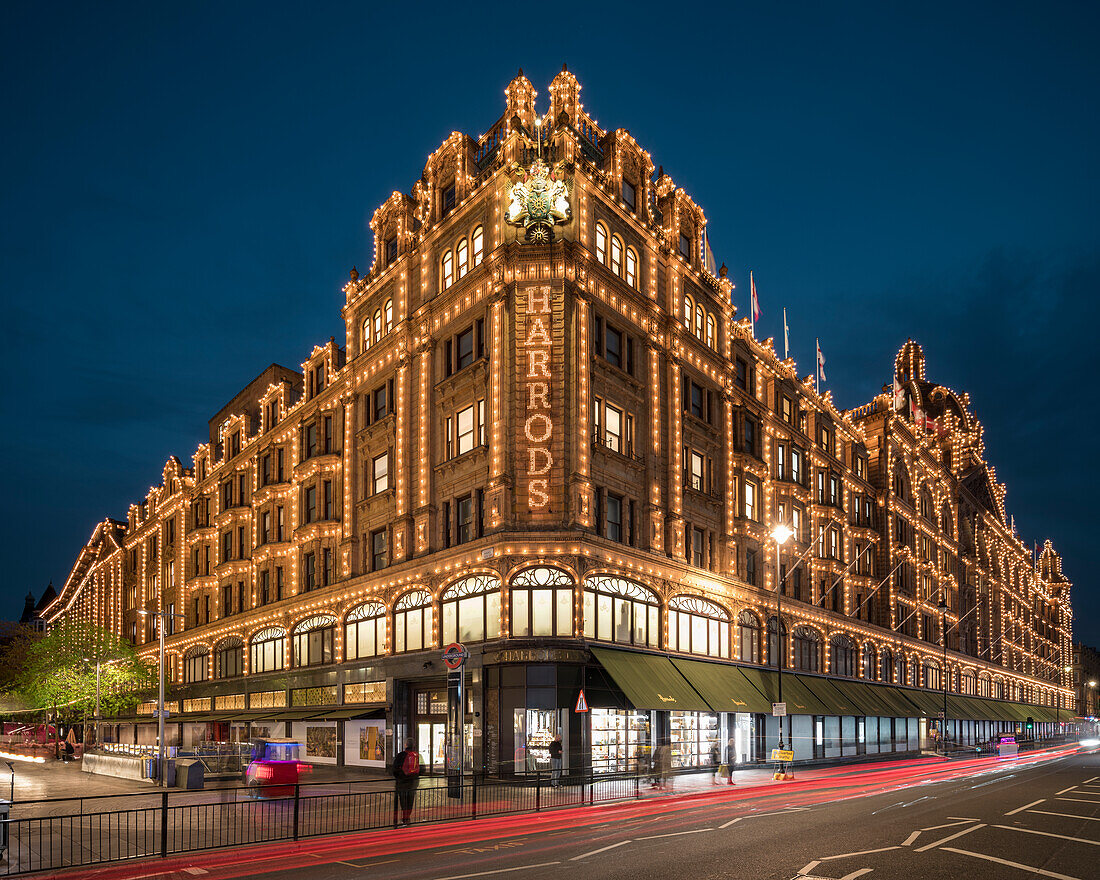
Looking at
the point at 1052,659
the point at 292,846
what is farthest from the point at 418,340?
the point at 1052,659

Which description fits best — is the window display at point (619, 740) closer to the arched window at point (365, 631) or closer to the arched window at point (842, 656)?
the arched window at point (365, 631)

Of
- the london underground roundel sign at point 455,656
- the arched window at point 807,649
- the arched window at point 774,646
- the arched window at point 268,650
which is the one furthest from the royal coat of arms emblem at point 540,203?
the arched window at point 268,650

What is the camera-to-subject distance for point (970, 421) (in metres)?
107

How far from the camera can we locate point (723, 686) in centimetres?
4375

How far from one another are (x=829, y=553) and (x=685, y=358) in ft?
69.7

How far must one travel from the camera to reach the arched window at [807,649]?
54.5 m

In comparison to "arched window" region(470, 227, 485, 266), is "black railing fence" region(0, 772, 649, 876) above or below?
below

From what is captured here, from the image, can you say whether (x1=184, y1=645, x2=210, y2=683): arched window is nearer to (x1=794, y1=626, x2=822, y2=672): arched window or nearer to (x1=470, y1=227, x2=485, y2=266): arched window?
(x1=470, y1=227, x2=485, y2=266): arched window

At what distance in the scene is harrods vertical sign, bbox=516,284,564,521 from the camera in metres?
37.8

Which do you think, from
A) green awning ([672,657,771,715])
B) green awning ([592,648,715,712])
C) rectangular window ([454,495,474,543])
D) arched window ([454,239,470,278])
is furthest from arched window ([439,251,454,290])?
green awning ([672,657,771,715])

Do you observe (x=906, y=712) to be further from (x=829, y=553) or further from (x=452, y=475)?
(x=452, y=475)

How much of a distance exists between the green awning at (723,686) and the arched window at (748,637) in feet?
5.41

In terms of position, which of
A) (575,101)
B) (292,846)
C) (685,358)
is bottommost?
(292,846)

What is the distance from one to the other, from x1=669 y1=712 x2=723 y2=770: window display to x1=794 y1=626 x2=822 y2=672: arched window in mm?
10829
